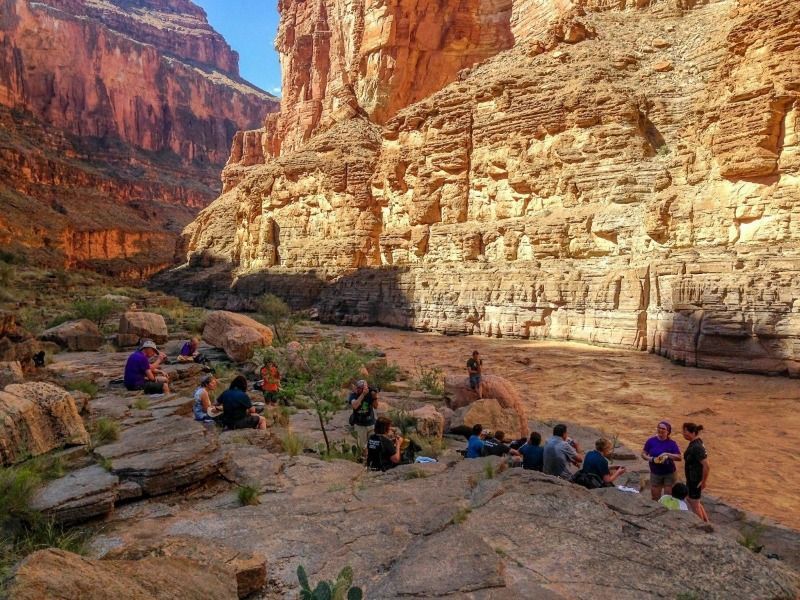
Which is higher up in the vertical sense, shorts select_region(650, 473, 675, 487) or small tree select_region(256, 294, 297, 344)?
small tree select_region(256, 294, 297, 344)

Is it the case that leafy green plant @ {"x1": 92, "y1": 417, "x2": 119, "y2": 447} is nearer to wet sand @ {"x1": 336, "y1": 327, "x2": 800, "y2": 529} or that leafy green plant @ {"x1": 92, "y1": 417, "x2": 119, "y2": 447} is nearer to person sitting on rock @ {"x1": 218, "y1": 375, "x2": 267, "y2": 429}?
person sitting on rock @ {"x1": 218, "y1": 375, "x2": 267, "y2": 429}

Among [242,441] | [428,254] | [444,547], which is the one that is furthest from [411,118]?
[444,547]

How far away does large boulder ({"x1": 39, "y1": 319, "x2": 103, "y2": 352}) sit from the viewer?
14852mm

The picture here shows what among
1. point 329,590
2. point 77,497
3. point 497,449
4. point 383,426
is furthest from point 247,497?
point 497,449

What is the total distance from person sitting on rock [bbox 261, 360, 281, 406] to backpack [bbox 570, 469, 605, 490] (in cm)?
632

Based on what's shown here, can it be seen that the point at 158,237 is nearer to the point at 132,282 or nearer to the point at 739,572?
the point at 132,282

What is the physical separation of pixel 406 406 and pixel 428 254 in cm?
2359

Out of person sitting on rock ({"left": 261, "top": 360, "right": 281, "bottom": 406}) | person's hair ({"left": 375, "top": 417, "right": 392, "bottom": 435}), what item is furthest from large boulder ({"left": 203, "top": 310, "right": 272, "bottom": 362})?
person's hair ({"left": 375, "top": 417, "right": 392, "bottom": 435})

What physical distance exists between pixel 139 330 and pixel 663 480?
607 inches

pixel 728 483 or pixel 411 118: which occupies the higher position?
pixel 411 118

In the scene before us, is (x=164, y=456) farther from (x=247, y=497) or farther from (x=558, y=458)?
(x=558, y=458)

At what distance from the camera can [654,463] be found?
6.41 meters

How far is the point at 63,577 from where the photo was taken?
223cm

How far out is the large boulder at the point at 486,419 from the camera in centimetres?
920
